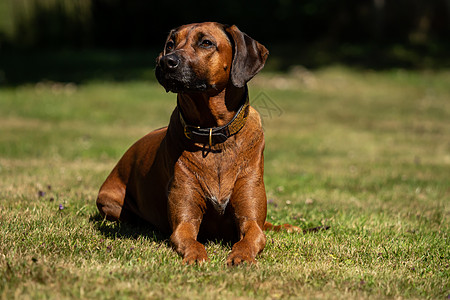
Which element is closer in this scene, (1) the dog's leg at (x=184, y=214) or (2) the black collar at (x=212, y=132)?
(1) the dog's leg at (x=184, y=214)

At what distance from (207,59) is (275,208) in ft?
8.13

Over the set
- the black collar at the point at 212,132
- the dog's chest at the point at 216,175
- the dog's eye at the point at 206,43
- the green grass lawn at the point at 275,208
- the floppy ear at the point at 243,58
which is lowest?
the green grass lawn at the point at 275,208

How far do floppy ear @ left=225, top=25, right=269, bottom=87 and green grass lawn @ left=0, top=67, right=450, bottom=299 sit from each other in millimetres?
1337

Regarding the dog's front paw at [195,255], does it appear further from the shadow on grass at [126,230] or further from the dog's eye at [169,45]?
the dog's eye at [169,45]

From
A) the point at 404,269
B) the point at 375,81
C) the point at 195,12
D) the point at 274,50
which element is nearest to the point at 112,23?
the point at 195,12

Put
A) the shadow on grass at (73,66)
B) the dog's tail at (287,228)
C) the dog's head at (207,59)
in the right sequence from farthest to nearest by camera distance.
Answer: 1. the shadow on grass at (73,66)
2. the dog's tail at (287,228)
3. the dog's head at (207,59)

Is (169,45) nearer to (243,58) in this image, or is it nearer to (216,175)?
(243,58)

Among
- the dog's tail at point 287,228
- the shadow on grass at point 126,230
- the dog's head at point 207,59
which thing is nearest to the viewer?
the dog's head at point 207,59

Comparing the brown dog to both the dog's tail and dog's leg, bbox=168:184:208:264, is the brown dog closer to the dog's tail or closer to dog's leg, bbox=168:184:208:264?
dog's leg, bbox=168:184:208:264

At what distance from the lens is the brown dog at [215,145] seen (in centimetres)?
432

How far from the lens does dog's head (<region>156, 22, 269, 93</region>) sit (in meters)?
4.13

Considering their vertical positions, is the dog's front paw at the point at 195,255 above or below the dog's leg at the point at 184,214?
below

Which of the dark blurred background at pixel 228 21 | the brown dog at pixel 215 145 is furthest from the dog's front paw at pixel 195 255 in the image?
the dark blurred background at pixel 228 21

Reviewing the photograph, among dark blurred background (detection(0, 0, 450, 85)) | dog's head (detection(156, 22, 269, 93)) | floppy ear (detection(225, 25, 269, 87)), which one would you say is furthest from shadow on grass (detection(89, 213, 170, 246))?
dark blurred background (detection(0, 0, 450, 85))
